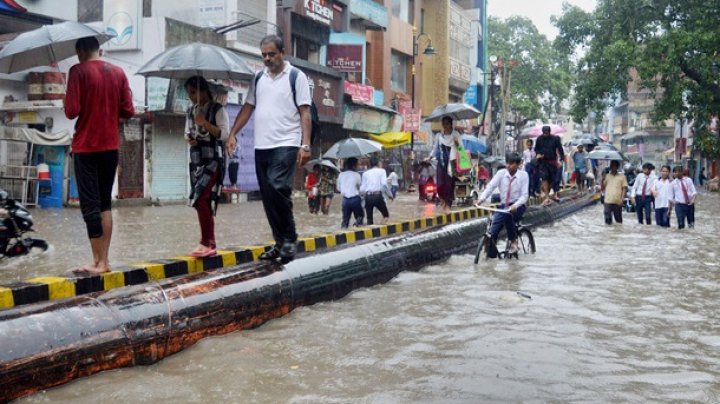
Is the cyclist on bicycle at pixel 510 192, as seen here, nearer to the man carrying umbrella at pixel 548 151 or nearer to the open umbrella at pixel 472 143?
the man carrying umbrella at pixel 548 151

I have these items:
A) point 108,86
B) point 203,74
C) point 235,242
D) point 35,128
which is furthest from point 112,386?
point 35,128

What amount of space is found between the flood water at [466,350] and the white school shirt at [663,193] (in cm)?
767

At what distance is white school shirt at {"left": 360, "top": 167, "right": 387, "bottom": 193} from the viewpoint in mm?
13547

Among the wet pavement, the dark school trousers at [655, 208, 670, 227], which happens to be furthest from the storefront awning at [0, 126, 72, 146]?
the dark school trousers at [655, 208, 670, 227]

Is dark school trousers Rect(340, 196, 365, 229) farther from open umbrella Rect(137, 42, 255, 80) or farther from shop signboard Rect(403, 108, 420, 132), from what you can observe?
shop signboard Rect(403, 108, 420, 132)

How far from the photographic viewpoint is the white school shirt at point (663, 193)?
16.3 meters

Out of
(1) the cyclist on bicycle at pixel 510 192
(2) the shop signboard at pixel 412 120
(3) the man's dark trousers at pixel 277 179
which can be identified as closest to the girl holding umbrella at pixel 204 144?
(3) the man's dark trousers at pixel 277 179

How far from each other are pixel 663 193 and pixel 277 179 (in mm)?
12619

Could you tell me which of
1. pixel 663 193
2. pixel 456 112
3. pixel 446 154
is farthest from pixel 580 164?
pixel 446 154

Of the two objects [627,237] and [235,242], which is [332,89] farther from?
[235,242]

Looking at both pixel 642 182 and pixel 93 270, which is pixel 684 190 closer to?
Result: pixel 642 182

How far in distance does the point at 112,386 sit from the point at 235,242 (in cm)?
723

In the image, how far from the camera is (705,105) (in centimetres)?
2802

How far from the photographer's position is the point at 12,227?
8719mm
